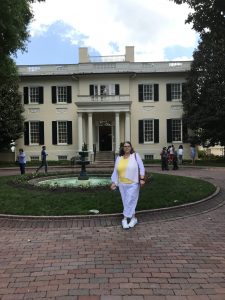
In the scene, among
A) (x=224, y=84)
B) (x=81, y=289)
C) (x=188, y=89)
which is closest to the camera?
(x=81, y=289)

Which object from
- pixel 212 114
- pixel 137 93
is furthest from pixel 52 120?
pixel 212 114

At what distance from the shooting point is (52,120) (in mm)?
39469

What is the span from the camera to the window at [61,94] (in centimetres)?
3916

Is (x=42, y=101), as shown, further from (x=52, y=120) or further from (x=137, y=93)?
(x=137, y=93)

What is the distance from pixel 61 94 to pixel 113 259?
1330 inches

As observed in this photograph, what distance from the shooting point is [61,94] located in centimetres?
3934

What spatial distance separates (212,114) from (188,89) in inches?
133

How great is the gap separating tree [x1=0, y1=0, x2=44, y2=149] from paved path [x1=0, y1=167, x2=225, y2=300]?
11521 millimetres

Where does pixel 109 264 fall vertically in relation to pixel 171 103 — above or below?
below

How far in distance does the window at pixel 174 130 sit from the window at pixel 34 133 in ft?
38.0

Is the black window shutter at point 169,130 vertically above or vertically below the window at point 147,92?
below

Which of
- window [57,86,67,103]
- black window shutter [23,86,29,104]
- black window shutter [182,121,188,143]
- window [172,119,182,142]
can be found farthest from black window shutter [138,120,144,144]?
black window shutter [23,86,29,104]

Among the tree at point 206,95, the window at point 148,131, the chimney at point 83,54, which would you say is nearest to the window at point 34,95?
the chimney at point 83,54

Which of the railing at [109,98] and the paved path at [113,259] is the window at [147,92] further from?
the paved path at [113,259]
